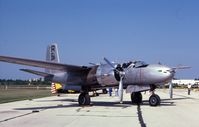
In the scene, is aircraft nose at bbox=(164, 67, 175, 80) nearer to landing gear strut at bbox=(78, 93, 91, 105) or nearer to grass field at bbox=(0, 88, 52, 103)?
landing gear strut at bbox=(78, 93, 91, 105)

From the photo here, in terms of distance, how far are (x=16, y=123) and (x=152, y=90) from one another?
11.0 metres

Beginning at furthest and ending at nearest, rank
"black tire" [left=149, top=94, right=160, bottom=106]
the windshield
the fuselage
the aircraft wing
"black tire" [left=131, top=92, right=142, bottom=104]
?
"black tire" [left=131, top=92, right=142, bottom=104], the windshield, "black tire" [left=149, top=94, right=160, bottom=106], the fuselage, the aircraft wing

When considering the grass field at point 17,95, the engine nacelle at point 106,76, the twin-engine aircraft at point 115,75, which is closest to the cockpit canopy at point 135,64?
the twin-engine aircraft at point 115,75

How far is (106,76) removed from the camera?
22250mm

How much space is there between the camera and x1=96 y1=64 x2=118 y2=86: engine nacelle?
2227 cm

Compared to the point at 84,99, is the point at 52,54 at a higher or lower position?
higher

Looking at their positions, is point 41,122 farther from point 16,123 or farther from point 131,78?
point 131,78

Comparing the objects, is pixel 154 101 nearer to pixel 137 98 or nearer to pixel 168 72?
pixel 168 72

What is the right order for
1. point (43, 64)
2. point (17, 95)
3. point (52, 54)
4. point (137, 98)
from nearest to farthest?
point (43, 64)
point (137, 98)
point (52, 54)
point (17, 95)

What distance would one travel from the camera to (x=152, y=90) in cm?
2233

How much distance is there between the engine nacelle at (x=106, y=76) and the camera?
2227 centimetres

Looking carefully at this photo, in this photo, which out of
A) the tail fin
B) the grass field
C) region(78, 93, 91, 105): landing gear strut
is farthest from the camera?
the grass field

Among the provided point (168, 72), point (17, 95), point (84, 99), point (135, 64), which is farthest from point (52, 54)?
point (17, 95)

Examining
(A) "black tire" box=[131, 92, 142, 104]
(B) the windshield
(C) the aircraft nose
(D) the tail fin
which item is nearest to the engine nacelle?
(B) the windshield
